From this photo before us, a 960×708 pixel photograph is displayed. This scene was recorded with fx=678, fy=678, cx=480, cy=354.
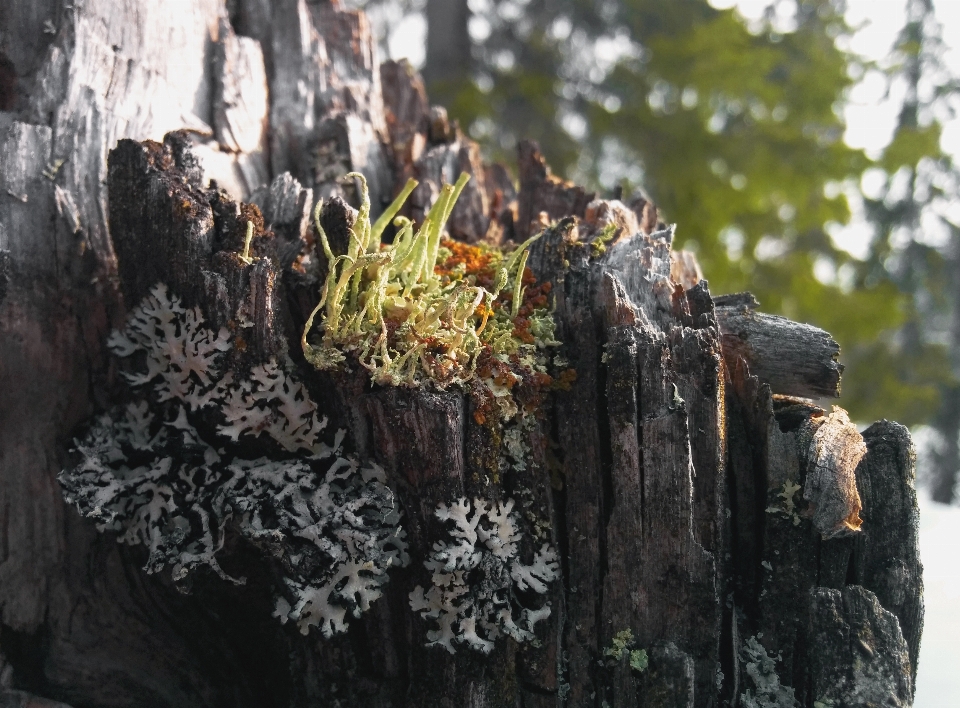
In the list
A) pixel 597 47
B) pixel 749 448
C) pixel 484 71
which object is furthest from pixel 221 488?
pixel 597 47

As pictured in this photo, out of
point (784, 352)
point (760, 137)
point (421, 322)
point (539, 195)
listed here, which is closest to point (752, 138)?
point (760, 137)

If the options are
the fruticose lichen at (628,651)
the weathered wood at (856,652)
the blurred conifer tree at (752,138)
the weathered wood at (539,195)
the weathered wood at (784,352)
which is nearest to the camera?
the weathered wood at (856,652)

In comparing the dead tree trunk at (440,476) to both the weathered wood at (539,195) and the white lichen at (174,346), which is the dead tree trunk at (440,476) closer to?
the white lichen at (174,346)

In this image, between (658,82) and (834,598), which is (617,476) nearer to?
(834,598)

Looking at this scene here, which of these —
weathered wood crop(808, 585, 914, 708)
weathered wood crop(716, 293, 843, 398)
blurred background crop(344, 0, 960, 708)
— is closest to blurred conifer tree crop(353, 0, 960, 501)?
blurred background crop(344, 0, 960, 708)

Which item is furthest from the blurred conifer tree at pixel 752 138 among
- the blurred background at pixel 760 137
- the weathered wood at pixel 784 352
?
the weathered wood at pixel 784 352
